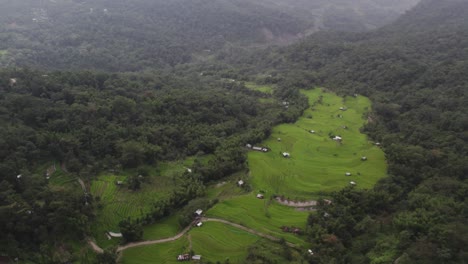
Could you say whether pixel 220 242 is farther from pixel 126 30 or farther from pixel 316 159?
pixel 126 30

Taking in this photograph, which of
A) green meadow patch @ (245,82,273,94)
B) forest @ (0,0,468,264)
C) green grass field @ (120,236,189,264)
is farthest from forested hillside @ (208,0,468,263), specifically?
green grass field @ (120,236,189,264)

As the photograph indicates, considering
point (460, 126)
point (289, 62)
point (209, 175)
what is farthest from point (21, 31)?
point (460, 126)

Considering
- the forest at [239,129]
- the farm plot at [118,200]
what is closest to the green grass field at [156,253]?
the farm plot at [118,200]

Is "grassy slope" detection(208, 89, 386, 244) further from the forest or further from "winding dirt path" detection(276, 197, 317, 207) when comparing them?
the forest

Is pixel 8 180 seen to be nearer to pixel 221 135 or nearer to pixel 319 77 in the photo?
pixel 221 135

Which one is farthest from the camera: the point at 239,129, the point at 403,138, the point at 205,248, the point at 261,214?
the point at 239,129

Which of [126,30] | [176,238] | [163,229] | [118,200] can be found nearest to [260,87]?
[118,200]
